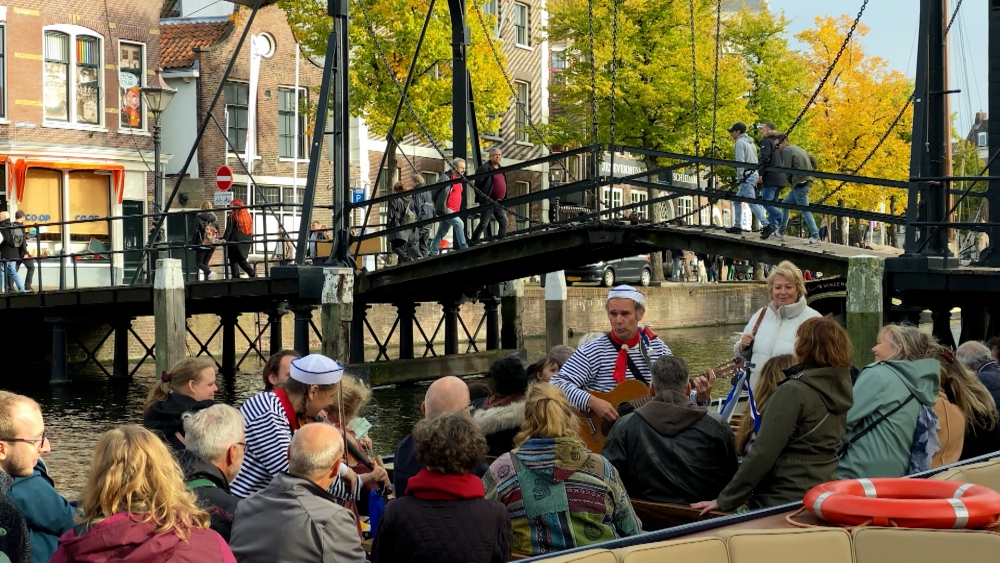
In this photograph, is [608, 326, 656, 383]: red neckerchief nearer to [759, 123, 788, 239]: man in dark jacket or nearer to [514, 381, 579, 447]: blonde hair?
[514, 381, 579, 447]: blonde hair

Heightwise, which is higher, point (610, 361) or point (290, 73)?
point (290, 73)

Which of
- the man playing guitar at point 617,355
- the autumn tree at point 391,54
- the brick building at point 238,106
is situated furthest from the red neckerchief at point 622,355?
the brick building at point 238,106

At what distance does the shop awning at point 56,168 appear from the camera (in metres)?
Result: 25.5

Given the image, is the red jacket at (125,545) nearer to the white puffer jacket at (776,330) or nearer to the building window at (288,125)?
the white puffer jacket at (776,330)

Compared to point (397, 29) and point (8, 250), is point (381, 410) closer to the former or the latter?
point (8, 250)

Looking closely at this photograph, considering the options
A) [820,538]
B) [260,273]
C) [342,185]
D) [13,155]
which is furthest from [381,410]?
[820,538]

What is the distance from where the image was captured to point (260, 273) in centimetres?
2709

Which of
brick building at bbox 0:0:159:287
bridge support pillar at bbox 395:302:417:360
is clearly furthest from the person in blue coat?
brick building at bbox 0:0:159:287

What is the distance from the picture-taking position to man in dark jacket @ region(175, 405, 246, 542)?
435 cm

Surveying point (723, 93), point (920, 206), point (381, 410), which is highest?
point (723, 93)

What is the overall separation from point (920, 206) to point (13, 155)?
19.1m

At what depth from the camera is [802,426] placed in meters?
5.09

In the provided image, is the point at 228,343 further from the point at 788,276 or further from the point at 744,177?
the point at 788,276

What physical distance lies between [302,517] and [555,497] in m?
0.94
